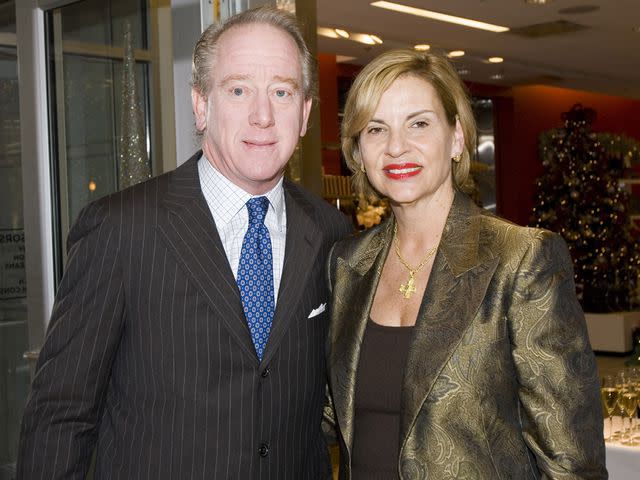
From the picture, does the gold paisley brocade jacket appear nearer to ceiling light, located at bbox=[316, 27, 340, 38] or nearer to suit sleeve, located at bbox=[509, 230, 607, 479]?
suit sleeve, located at bbox=[509, 230, 607, 479]

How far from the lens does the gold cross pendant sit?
1.99 metres

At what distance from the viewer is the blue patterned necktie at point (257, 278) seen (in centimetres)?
183

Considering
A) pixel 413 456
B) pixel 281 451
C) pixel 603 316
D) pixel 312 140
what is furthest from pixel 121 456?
pixel 603 316

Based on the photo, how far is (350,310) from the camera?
2037mm

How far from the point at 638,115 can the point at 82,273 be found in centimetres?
1676

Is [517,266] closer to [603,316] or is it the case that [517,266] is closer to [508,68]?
[603,316]

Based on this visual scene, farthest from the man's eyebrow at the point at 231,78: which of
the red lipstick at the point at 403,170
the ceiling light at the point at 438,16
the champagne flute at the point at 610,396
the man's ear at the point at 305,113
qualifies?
the ceiling light at the point at 438,16

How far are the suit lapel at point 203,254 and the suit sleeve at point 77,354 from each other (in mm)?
129

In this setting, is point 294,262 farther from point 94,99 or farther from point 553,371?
point 94,99

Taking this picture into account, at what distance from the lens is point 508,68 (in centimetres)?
1175

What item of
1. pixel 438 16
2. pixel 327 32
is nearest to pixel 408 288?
pixel 438 16

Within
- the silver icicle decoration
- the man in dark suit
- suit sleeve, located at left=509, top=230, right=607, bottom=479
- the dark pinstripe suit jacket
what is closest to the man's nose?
the man in dark suit

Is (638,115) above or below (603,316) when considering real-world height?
above

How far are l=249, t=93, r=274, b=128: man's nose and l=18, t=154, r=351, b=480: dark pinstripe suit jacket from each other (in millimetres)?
235
